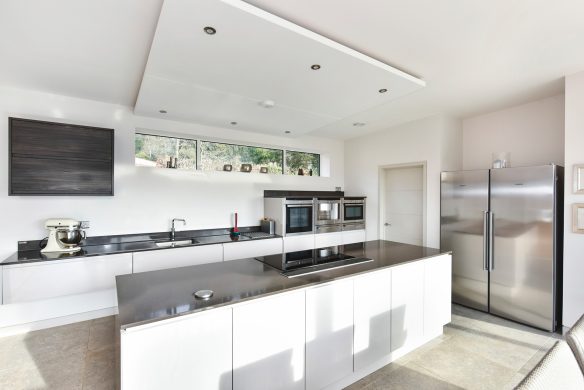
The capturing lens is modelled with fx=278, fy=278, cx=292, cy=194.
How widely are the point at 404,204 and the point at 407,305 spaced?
2.69 metres

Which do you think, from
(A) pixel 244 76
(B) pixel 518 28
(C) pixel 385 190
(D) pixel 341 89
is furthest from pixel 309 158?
(B) pixel 518 28

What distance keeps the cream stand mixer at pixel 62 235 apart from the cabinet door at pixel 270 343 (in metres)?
2.55

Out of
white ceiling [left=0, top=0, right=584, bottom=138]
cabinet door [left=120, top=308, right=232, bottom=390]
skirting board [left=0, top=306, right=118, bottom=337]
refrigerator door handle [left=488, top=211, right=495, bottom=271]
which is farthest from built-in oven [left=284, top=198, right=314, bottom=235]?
cabinet door [left=120, top=308, right=232, bottom=390]

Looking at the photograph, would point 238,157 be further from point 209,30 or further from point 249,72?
point 209,30

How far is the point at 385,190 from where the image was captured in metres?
5.11

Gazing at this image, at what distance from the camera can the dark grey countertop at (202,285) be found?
1.34 metres

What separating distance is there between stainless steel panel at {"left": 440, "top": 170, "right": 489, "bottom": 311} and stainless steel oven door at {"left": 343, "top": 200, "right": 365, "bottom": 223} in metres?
1.51

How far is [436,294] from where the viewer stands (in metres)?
2.67

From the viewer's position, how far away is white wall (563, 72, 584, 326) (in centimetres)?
280

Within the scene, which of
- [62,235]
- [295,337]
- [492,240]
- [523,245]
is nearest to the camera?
[295,337]

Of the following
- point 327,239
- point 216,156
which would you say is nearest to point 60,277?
point 216,156

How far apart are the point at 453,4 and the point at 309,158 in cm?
387

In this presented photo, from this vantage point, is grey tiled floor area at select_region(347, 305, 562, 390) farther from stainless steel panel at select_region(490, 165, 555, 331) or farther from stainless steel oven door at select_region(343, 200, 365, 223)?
stainless steel oven door at select_region(343, 200, 365, 223)

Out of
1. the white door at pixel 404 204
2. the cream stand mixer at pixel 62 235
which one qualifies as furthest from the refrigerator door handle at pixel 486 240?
the cream stand mixer at pixel 62 235
